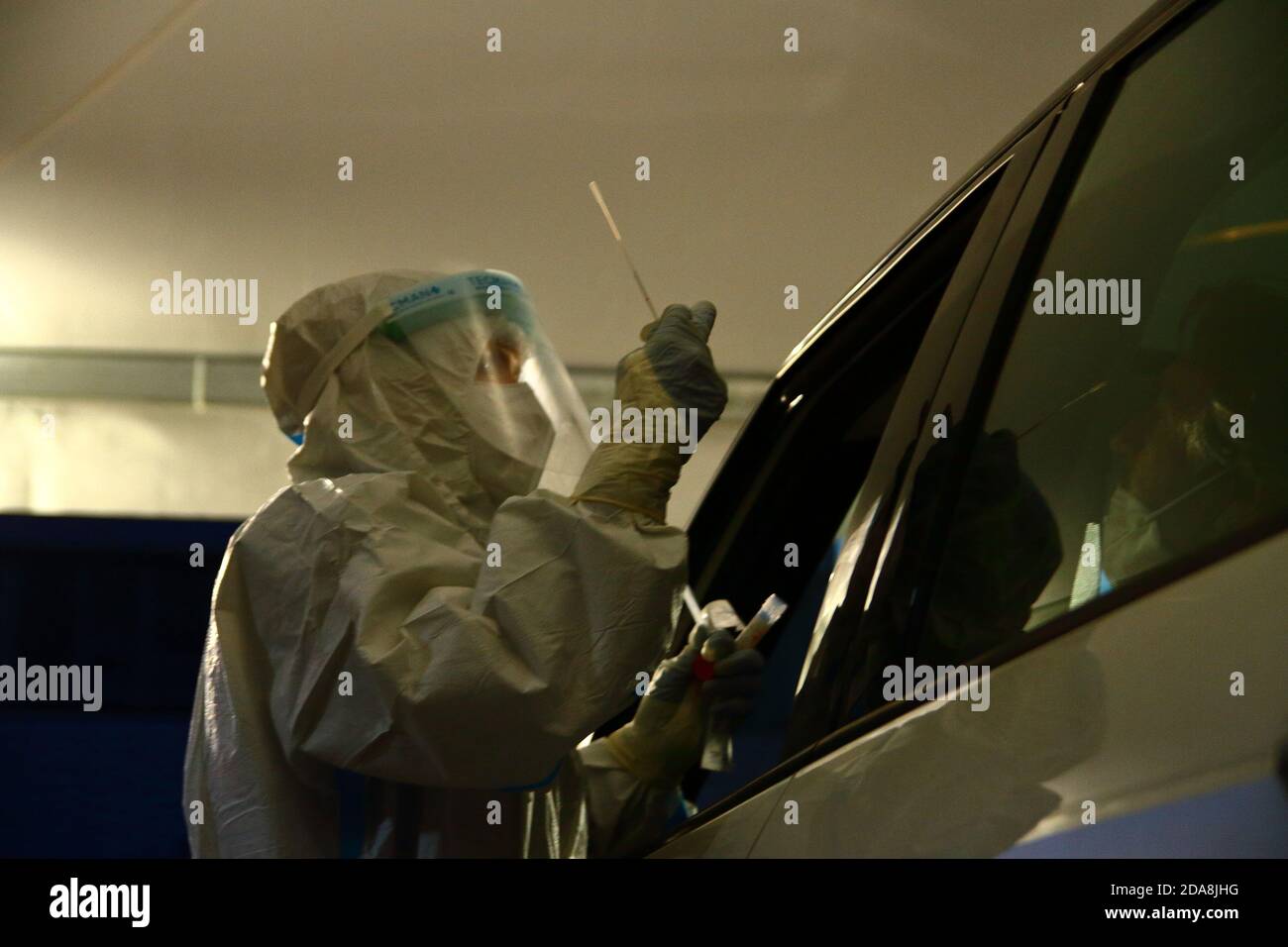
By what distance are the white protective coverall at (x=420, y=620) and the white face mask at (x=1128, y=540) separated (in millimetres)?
459

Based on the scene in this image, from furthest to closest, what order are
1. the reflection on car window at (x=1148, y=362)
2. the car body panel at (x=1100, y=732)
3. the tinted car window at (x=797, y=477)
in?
the tinted car window at (x=797, y=477) → the reflection on car window at (x=1148, y=362) → the car body panel at (x=1100, y=732)

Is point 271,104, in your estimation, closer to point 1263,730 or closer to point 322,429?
point 322,429

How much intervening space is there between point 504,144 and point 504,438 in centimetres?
45

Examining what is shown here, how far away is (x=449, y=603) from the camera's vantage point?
1054mm

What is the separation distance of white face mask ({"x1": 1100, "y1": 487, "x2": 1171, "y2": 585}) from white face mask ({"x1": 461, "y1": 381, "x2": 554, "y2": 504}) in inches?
30.8

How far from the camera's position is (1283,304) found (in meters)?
0.62

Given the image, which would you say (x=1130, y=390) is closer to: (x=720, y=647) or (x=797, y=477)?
(x=720, y=647)

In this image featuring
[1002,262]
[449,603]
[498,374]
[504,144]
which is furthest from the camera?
[504,144]

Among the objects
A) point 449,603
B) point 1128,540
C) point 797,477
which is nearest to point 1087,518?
point 1128,540

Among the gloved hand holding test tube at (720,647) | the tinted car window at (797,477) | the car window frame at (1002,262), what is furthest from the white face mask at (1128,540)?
the tinted car window at (797,477)

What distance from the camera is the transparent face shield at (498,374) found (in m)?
1.34

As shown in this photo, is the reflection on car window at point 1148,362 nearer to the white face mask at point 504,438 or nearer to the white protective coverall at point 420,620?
the white protective coverall at point 420,620

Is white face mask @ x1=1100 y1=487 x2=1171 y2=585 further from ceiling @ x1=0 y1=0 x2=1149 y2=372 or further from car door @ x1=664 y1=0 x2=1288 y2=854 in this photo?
ceiling @ x1=0 y1=0 x2=1149 y2=372

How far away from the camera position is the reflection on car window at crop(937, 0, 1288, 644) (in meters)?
0.62
